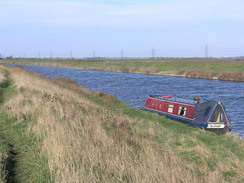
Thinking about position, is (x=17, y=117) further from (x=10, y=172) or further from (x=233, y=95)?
(x=233, y=95)

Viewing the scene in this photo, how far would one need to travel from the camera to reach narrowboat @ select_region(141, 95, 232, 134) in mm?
19109

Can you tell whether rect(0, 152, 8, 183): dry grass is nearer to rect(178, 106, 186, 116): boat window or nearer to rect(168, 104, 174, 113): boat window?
rect(178, 106, 186, 116): boat window

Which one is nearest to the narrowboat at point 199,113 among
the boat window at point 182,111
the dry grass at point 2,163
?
the boat window at point 182,111

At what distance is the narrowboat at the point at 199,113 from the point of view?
1911 centimetres

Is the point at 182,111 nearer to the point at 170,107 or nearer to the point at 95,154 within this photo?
the point at 170,107

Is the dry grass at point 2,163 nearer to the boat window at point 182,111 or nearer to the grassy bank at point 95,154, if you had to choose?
the grassy bank at point 95,154

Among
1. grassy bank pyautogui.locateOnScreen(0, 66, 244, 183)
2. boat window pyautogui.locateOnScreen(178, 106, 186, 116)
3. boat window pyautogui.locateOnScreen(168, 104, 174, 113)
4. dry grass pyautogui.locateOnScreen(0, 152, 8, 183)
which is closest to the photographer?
dry grass pyautogui.locateOnScreen(0, 152, 8, 183)

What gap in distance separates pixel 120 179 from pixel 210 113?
47.4 ft

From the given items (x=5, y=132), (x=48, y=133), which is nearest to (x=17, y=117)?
(x=5, y=132)

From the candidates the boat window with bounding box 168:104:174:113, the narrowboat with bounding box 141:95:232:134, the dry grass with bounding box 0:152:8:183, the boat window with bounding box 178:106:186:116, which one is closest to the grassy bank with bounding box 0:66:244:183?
the dry grass with bounding box 0:152:8:183

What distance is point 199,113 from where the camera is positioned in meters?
20.3

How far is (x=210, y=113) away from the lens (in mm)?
19500

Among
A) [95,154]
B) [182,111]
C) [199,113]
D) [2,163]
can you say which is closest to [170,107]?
[182,111]

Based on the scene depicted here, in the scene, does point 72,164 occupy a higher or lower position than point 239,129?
higher
